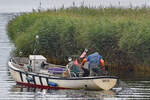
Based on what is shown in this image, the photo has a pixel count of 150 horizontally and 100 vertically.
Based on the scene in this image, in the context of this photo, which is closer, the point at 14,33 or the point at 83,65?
the point at 83,65

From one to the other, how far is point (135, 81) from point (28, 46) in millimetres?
8450

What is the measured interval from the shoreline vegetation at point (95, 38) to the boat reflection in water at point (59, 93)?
6186 millimetres

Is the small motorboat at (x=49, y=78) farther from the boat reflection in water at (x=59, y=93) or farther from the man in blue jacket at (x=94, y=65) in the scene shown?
the man in blue jacket at (x=94, y=65)

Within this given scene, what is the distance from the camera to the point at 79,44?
41.8 meters

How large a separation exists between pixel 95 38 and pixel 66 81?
7637 millimetres

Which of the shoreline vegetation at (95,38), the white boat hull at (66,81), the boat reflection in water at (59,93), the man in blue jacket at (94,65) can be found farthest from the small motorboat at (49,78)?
the shoreline vegetation at (95,38)

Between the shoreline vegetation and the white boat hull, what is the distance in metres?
6.04

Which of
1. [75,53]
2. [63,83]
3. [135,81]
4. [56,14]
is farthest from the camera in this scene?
[56,14]

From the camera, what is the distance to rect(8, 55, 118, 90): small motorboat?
3338 centimetres

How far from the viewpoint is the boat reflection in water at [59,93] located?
32.0m

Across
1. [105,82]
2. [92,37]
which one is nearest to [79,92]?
[105,82]

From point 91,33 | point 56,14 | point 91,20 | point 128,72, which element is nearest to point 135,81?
point 128,72

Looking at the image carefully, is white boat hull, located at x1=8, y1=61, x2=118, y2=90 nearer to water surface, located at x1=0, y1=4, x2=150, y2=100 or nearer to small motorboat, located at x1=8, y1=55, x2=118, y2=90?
small motorboat, located at x1=8, y1=55, x2=118, y2=90

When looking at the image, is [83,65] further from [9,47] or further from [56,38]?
[9,47]
